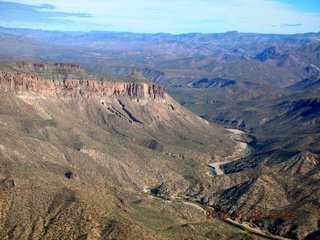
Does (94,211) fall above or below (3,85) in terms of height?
below

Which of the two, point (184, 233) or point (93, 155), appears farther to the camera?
point (93, 155)

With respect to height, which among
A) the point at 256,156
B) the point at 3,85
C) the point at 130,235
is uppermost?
the point at 3,85

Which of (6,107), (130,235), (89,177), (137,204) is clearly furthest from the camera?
(6,107)

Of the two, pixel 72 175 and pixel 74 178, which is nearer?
pixel 74 178

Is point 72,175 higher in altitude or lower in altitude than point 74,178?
higher

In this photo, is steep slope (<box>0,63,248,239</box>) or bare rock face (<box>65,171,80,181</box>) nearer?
steep slope (<box>0,63,248,239</box>)

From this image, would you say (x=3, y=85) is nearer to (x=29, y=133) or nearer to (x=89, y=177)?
(x=29, y=133)

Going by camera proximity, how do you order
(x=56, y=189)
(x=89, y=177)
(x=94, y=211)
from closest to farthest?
(x=94, y=211) → (x=56, y=189) → (x=89, y=177)

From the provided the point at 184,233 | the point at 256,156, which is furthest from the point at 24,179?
the point at 256,156

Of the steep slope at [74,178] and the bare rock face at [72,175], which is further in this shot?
the bare rock face at [72,175]

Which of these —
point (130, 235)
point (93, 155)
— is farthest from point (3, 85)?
point (130, 235)
